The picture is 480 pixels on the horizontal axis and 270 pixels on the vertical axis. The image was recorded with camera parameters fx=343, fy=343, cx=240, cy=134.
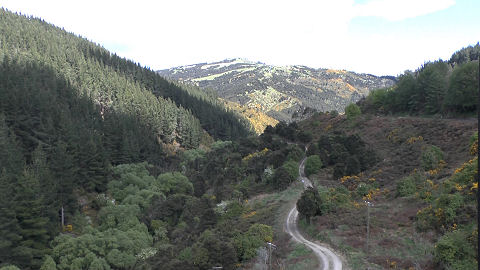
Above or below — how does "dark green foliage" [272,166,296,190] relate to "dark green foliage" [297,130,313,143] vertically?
below

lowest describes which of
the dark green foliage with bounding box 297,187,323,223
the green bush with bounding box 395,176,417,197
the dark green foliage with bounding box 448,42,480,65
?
the dark green foliage with bounding box 297,187,323,223

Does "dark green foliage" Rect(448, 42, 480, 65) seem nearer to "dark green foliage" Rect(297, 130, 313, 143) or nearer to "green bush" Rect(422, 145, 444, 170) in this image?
"dark green foliage" Rect(297, 130, 313, 143)

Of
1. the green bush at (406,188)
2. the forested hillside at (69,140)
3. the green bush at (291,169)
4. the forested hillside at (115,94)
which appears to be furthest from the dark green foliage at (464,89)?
the forested hillside at (115,94)

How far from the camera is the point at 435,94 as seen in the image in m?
84.1

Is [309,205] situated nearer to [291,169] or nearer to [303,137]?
[291,169]

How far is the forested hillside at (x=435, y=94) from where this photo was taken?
2793 inches

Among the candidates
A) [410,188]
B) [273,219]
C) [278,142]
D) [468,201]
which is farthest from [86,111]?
[468,201]

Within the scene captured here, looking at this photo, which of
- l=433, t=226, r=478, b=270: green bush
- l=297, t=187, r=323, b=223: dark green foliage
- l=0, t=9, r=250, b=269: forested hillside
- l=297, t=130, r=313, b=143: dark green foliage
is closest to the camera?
l=433, t=226, r=478, b=270: green bush

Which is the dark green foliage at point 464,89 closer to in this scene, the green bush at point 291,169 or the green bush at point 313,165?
the green bush at point 313,165

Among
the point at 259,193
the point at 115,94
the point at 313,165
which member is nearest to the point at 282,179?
the point at 259,193

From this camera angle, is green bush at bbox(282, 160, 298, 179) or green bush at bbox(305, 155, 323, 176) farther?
green bush at bbox(305, 155, 323, 176)

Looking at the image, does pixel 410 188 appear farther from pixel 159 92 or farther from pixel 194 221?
pixel 159 92

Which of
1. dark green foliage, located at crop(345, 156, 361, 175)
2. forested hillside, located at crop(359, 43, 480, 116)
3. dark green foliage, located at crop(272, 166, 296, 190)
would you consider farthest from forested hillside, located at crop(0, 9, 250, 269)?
forested hillside, located at crop(359, 43, 480, 116)

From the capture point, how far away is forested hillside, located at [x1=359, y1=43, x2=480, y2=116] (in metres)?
70.9
